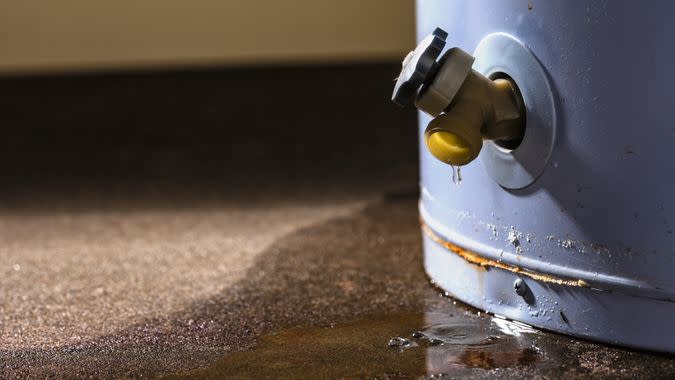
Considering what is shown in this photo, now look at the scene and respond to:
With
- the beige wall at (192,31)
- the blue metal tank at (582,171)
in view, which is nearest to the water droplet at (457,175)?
the blue metal tank at (582,171)

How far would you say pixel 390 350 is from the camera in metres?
1.44

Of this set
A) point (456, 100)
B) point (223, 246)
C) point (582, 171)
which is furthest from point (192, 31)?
point (582, 171)

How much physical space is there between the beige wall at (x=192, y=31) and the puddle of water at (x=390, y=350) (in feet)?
12.3

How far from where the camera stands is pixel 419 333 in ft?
4.97

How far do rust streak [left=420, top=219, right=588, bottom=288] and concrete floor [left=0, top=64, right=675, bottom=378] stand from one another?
100 mm

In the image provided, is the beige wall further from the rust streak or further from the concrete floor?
the rust streak

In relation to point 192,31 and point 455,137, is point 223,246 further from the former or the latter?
point 192,31

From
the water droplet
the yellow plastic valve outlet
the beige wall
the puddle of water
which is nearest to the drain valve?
the yellow plastic valve outlet

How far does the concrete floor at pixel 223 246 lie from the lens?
56.0 inches

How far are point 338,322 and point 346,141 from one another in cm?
178

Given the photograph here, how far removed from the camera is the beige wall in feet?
16.5

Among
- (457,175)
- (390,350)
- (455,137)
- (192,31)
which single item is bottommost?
(192,31)

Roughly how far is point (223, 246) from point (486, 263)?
0.77m

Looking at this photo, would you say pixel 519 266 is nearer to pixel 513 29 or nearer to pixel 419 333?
pixel 419 333
